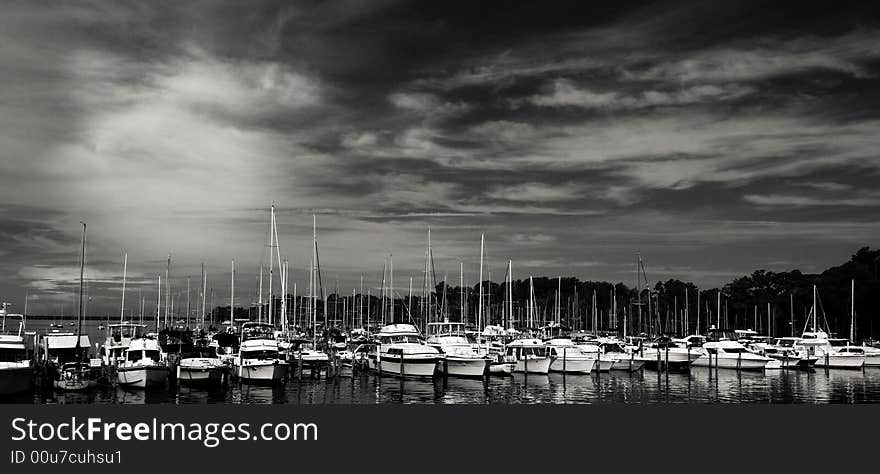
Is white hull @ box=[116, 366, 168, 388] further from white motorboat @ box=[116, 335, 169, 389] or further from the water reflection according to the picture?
the water reflection

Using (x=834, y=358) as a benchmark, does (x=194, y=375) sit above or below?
above

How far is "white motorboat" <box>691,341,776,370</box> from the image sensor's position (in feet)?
284

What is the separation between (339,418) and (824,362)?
85.5 m

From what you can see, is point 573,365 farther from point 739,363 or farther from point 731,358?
point 731,358

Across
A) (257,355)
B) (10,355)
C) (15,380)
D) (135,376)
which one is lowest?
(135,376)

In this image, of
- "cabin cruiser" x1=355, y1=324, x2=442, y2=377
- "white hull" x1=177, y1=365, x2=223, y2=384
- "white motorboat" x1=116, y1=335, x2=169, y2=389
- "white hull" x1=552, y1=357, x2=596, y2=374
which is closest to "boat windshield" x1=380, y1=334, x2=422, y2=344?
"cabin cruiser" x1=355, y1=324, x2=442, y2=377

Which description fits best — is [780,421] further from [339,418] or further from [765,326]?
[765,326]

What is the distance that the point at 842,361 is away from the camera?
92188 millimetres

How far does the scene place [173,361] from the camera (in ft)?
217

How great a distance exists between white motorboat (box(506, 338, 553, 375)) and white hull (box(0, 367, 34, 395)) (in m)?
39.4

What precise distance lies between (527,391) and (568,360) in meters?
15.8

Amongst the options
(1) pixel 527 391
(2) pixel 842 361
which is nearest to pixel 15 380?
(1) pixel 527 391

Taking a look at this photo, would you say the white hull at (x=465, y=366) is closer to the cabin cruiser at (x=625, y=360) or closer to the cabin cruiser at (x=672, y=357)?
the cabin cruiser at (x=625, y=360)

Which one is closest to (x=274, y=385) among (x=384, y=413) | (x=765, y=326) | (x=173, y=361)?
(x=173, y=361)
